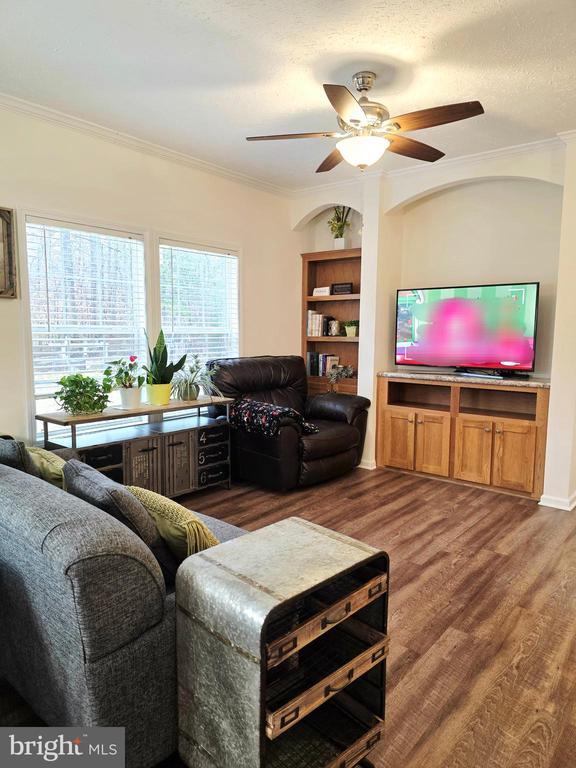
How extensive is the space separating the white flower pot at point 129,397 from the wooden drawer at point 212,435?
1.82 ft

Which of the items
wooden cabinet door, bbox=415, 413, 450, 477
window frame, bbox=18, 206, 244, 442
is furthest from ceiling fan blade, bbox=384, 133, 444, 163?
wooden cabinet door, bbox=415, 413, 450, 477

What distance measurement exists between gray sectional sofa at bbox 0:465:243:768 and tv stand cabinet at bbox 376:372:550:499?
131 inches

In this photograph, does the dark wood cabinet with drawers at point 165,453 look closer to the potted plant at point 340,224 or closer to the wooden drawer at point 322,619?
the wooden drawer at point 322,619

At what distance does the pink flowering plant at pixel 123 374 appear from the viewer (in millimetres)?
3486

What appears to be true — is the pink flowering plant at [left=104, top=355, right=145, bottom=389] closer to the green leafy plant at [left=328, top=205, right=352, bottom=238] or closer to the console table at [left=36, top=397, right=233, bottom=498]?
the console table at [left=36, top=397, right=233, bottom=498]

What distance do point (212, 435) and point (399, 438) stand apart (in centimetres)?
178

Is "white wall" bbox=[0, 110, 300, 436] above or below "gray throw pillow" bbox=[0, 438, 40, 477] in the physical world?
above

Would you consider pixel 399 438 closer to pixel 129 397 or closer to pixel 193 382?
pixel 193 382

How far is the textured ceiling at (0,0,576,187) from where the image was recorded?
2.18 m

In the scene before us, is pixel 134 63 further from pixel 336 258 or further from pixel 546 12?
pixel 336 258

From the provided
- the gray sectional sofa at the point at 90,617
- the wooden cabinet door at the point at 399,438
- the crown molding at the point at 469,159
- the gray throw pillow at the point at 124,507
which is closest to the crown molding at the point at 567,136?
the crown molding at the point at 469,159

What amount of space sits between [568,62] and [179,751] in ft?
11.3

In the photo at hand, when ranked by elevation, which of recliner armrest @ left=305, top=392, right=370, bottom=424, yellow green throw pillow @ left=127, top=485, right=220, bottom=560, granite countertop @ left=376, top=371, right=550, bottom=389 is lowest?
recliner armrest @ left=305, top=392, right=370, bottom=424

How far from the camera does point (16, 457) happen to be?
1940mm
